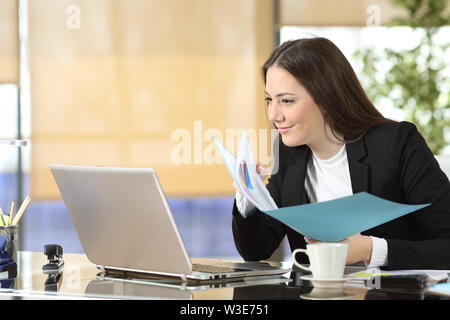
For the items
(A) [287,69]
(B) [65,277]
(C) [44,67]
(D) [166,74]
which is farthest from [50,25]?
(B) [65,277]

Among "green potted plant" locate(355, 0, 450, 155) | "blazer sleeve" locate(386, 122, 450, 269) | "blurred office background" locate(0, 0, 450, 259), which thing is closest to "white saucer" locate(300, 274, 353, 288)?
"blazer sleeve" locate(386, 122, 450, 269)

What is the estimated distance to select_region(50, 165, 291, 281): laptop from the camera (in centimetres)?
122

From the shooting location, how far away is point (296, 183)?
1.87 meters

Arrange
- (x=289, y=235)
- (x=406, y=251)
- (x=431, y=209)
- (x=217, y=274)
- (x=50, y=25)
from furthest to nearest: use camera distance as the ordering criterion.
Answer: (x=50, y=25) → (x=289, y=235) → (x=431, y=209) → (x=406, y=251) → (x=217, y=274)

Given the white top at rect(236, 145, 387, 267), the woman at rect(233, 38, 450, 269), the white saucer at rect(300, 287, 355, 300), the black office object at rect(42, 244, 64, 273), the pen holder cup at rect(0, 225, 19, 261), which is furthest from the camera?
the white top at rect(236, 145, 387, 267)

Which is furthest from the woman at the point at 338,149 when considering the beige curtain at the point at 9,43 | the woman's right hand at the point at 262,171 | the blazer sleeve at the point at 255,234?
the beige curtain at the point at 9,43

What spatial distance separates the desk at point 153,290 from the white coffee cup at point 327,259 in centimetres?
3

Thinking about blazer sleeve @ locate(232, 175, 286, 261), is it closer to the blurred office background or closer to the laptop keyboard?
the laptop keyboard

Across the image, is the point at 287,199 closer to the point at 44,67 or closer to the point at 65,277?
the point at 65,277

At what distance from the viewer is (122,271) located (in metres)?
1.42

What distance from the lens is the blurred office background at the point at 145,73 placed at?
4.23 metres

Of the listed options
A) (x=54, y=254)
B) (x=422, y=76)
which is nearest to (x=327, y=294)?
(x=54, y=254)

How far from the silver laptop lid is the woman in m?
0.40

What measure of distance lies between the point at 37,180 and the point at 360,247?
321 centimetres
